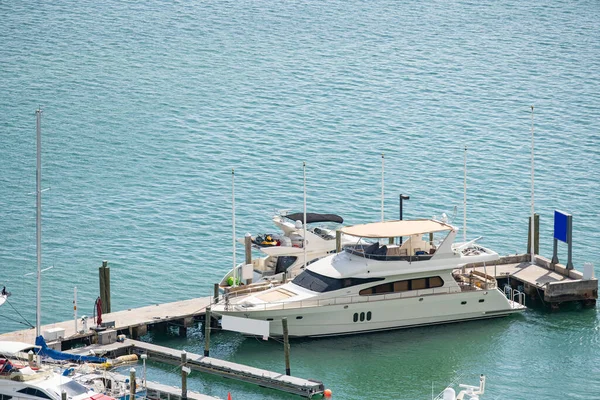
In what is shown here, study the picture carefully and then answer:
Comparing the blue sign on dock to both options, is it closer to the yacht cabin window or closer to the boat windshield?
the yacht cabin window

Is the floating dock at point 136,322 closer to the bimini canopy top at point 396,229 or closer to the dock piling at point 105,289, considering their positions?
the dock piling at point 105,289

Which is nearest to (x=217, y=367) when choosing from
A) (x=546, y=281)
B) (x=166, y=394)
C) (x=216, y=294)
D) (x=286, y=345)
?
(x=286, y=345)

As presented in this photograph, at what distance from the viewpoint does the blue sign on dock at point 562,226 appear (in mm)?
60000

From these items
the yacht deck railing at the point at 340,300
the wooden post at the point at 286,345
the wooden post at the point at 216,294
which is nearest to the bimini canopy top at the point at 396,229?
the yacht deck railing at the point at 340,300

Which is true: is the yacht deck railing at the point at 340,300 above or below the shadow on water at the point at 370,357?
above

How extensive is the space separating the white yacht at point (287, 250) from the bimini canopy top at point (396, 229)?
275 cm

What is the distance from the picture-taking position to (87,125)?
284 ft

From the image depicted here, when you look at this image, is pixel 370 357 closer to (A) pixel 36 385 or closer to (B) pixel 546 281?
(B) pixel 546 281

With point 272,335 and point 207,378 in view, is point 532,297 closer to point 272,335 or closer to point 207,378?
point 272,335

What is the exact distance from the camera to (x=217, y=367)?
5066cm

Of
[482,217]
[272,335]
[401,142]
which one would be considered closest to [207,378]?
[272,335]

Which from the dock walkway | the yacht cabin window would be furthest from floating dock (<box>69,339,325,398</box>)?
the yacht cabin window

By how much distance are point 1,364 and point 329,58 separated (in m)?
60.6

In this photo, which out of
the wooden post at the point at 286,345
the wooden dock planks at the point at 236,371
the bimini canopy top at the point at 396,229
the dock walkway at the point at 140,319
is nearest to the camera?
the wooden dock planks at the point at 236,371
